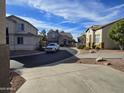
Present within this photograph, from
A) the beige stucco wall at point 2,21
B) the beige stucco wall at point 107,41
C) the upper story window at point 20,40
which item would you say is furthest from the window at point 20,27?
the beige stucco wall at point 2,21

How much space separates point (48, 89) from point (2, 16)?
5.26 m

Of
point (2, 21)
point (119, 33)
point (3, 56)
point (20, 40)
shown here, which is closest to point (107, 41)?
point (119, 33)

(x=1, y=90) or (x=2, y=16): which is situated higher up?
(x=2, y=16)

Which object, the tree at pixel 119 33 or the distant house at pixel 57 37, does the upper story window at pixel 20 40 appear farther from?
the distant house at pixel 57 37

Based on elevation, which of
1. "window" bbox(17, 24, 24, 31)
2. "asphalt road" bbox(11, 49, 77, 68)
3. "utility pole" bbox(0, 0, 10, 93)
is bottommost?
"asphalt road" bbox(11, 49, 77, 68)

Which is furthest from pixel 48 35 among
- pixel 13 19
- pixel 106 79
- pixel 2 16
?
pixel 2 16

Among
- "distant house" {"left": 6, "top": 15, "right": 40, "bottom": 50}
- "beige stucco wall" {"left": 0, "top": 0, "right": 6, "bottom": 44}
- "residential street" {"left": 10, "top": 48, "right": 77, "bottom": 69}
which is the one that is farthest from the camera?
"distant house" {"left": 6, "top": 15, "right": 40, "bottom": 50}

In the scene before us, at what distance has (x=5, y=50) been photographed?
4.48m

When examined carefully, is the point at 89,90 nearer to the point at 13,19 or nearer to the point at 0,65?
the point at 0,65

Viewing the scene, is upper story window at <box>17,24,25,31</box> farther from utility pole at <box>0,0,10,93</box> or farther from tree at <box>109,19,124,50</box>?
utility pole at <box>0,0,10,93</box>

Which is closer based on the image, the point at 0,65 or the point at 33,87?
the point at 0,65

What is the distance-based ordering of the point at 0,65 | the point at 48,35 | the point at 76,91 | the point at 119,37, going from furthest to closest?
the point at 48,35, the point at 119,37, the point at 76,91, the point at 0,65

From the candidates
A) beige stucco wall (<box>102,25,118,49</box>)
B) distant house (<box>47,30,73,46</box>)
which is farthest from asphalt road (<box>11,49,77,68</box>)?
distant house (<box>47,30,73,46</box>)

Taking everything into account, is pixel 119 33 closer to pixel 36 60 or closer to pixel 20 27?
pixel 36 60
